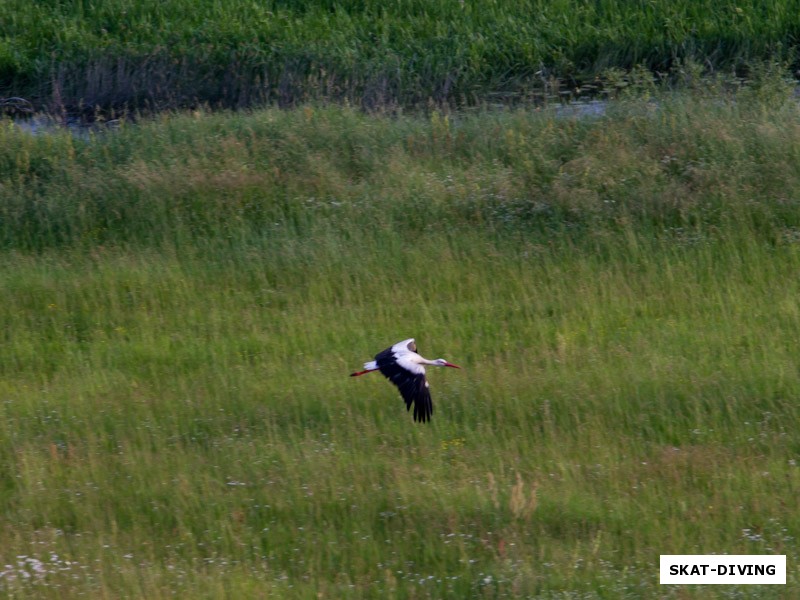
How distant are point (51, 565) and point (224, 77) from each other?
12.5 m

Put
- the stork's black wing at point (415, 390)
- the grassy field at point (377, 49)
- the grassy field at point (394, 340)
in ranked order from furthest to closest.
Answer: the grassy field at point (377, 49)
the stork's black wing at point (415, 390)
the grassy field at point (394, 340)

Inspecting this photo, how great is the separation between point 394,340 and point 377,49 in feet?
32.3

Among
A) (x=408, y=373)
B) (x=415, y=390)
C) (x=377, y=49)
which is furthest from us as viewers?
(x=377, y=49)

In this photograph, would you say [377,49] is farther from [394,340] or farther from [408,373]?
[408,373]

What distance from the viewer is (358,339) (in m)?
7.74

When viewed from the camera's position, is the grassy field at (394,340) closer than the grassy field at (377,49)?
Yes

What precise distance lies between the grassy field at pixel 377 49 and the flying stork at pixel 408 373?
8.58 m

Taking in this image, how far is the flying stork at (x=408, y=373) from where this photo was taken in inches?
239

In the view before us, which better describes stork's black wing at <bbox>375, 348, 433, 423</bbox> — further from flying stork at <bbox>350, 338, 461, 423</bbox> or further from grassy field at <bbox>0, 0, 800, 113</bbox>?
grassy field at <bbox>0, 0, 800, 113</bbox>

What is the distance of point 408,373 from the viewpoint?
6.21 meters

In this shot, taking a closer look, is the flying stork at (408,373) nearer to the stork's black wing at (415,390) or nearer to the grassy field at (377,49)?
the stork's black wing at (415,390)

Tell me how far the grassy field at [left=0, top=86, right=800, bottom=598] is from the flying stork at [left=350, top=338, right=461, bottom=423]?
8.2 inches

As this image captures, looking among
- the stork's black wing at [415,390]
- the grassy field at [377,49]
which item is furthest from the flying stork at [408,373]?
the grassy field at [377,49]

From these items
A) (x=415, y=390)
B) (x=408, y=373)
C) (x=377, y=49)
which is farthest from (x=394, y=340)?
(x=377, y=49)
